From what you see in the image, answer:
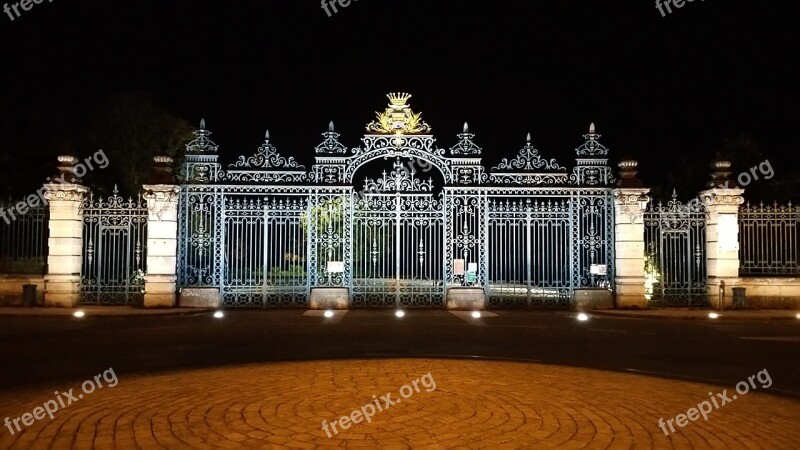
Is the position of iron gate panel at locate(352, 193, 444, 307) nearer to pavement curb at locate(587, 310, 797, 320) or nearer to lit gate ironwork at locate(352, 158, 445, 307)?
lit gate ironwork at locate(352, 158, 445, 307)

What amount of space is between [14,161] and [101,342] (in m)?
19.3

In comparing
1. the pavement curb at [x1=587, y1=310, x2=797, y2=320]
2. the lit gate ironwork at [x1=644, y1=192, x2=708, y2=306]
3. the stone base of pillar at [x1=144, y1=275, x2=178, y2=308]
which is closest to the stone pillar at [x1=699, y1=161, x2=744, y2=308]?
the lit gate ironwork at [x1=644, y1=192, x2=708, y2=306]

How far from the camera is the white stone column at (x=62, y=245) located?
67.1 ft

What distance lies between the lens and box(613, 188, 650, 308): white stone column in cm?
2109

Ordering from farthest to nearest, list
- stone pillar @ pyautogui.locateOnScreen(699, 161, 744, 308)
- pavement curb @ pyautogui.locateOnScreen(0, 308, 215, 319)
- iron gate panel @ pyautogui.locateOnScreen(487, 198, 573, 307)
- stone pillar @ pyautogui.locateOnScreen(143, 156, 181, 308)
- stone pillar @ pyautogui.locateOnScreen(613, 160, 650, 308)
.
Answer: iron gate panel @ pyautogui.locateOnScreen(487, 198, 573, 307)
stone pillar @ pyautogui.locateOnScreen(613, 160, 650, 308)
stone pillar @ pyautogui.locateOnScreen(699, 161, 744, 308)
stone pillar @ pyautogui.locateOnScreen(143, 156, 181, 308)
pavement curb @ pyautogui.locateOnScreen(0, 308, 215, 319)

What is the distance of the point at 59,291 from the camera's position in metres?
20.5

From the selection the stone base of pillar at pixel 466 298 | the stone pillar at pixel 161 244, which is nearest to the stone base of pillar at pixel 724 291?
the stone base of pillar at pixel 466 298

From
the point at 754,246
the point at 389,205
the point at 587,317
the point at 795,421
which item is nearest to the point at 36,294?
the point at 389,205

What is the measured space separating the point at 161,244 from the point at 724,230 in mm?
16619

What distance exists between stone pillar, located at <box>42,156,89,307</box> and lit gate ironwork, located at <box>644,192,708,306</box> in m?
17.1

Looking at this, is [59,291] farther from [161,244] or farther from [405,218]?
[405,218]

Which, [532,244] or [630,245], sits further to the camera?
[532,244]

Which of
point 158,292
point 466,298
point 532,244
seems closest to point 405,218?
point 466,298

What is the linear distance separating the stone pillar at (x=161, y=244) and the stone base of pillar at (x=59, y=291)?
2189 mm
